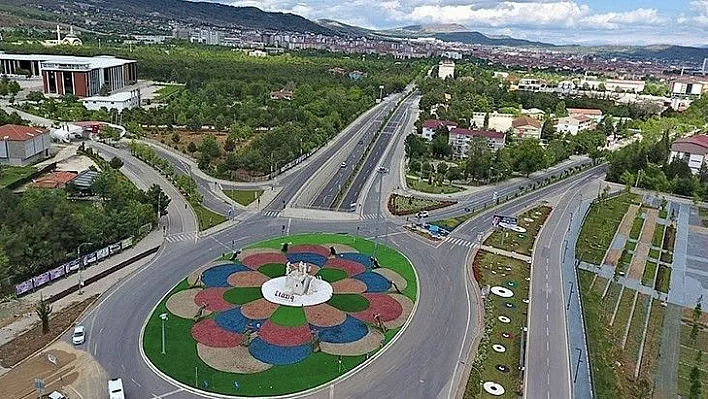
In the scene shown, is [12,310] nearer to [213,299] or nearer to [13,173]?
[213,299]

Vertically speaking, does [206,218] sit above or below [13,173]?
below

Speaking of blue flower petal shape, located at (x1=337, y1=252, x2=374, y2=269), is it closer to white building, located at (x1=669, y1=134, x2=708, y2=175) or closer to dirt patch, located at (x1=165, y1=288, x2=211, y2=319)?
dirt patch, located at (x1=165, y1=288, x2=211, y2=319)

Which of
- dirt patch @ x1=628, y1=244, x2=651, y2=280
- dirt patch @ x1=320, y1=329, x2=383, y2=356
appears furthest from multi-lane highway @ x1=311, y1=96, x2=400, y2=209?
dirt patch @ x1=628, y1=244, x2=651, y2=280

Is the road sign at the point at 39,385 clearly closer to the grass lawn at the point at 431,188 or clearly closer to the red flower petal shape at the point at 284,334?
the red flower petal shape at the point at 284,334

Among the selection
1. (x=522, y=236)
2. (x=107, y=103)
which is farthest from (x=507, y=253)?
(x=107, y=103)

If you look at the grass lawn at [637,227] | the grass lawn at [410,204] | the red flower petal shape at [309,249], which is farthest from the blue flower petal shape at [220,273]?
the grass lawn at [637,227]

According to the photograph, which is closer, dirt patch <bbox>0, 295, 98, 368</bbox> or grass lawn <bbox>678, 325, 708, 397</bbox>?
dirt patch <bbox>0, 295, 98, 368</bbox>

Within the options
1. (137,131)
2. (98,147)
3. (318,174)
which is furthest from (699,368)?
(137,131)
